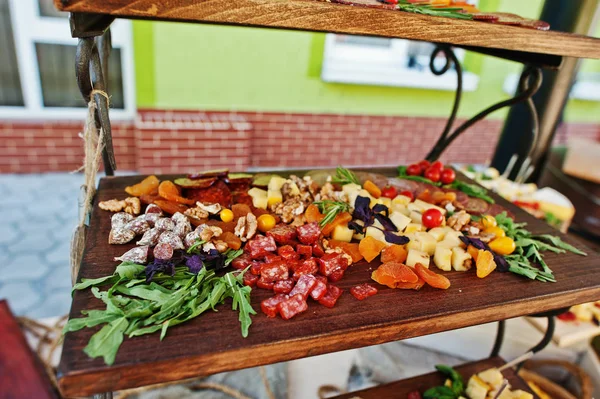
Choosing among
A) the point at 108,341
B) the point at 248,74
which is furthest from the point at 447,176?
the point at 248,74

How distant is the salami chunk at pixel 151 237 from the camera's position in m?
1.02

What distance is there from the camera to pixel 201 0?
804mm

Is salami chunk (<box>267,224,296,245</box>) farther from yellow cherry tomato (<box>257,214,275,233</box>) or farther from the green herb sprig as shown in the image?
the green herb sprig

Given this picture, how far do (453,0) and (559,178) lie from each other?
2.69m

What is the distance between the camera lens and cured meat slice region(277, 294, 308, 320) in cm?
88

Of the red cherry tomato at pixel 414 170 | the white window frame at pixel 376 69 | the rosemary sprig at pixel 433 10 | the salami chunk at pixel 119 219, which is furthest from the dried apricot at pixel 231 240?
the white window frame at pixel 376 69

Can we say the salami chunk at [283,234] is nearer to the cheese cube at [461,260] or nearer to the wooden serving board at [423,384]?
the cheese cube at [461,260]

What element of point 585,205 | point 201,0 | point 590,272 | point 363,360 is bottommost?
point 363,360

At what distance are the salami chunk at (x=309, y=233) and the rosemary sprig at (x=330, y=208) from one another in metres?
0.04

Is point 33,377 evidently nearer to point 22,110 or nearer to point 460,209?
point 460,209

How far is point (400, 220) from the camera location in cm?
121

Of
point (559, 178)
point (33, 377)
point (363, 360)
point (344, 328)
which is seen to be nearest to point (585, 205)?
point (559, 178)

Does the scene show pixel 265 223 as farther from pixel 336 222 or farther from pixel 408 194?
pixel 408 194

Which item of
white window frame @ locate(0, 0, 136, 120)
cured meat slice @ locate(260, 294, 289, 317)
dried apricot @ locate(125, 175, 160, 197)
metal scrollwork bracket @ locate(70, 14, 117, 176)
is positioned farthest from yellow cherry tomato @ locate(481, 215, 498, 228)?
white window frame @ locate(0, 0, 136, 120)
